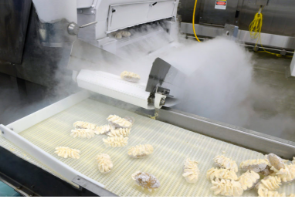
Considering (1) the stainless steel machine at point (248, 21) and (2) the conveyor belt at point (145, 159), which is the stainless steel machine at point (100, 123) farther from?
(1) the stainless steel machine at point (248, 21)

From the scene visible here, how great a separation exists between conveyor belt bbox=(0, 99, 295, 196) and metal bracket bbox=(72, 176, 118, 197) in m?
0.07

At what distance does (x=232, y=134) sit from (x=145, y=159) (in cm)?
60

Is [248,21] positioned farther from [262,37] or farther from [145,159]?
[145,159]

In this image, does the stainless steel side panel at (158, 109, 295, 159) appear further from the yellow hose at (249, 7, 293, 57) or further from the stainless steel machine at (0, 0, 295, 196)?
the yellow hose at (249, 7, 293, 57)

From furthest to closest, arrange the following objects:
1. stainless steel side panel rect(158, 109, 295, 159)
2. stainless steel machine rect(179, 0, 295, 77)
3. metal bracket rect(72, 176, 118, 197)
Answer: stainless steel machine rect(179, 0, 295, 77) → stainless steel side panel rect(158, 109, 295, 159) → metal bracket rect(72, 176, 118, 197)

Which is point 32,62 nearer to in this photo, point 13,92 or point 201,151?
point 13,92

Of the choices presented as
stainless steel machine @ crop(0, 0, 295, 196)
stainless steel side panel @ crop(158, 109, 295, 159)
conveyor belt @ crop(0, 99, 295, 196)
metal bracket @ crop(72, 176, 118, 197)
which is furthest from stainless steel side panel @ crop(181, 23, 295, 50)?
metal bracket @ crop(72, 176, 118, 197)

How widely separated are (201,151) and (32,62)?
1754 mm

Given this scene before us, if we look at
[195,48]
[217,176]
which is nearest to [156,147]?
[217,176]

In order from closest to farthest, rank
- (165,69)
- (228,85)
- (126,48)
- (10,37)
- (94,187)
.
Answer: (94,187) → (165,69) → (10,37) → (126,48) → (228,85)

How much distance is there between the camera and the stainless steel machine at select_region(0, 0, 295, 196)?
1.13m

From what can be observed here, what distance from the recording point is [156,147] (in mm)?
1364

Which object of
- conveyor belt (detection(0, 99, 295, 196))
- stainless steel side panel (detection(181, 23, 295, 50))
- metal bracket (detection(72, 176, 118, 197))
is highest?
stainless steel side panel (detection(181, 23, 295, 50))

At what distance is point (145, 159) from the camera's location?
1.27 m
